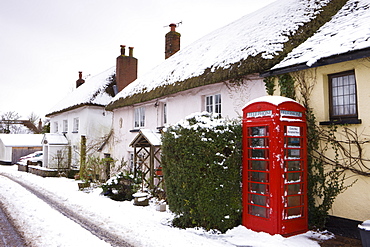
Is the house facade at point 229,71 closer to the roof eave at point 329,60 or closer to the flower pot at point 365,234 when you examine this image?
the roof eave at point 329,60

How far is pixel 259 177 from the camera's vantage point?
6.39m

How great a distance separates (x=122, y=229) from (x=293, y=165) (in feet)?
14.0

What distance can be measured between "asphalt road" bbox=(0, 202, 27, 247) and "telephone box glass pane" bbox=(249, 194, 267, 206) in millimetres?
4857

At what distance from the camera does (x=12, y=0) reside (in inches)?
440

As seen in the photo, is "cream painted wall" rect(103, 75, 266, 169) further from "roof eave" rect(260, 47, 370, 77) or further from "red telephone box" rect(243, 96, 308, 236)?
"red telephone box" rect(243, 96, 308, 236)

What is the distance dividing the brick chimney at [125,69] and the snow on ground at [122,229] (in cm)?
1240

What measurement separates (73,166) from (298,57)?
18777mm

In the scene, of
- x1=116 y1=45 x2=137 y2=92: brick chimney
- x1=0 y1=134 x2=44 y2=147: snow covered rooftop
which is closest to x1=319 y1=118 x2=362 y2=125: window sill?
x1=116 y1=45 x2=137 y2=92: brick chimney

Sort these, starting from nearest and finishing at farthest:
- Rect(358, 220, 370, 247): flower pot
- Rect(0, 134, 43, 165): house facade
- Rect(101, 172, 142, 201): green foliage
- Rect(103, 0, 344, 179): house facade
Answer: Rect(358, 220, 370, 247): flower pot
Rect(103, 0, 344, 179): house facade
Rect(101, 172, 142, 201): green foliage
Rect(0, 134, 43, 165): house facade

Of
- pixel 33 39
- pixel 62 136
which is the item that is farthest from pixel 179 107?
pixel 62 136

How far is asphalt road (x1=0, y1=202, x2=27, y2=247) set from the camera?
19.7 ft

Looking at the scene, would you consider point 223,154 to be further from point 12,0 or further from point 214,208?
point 12,0

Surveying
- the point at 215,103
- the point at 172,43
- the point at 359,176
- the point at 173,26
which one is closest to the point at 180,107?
the point at 215,103

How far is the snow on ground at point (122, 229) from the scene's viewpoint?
5.93 metres
